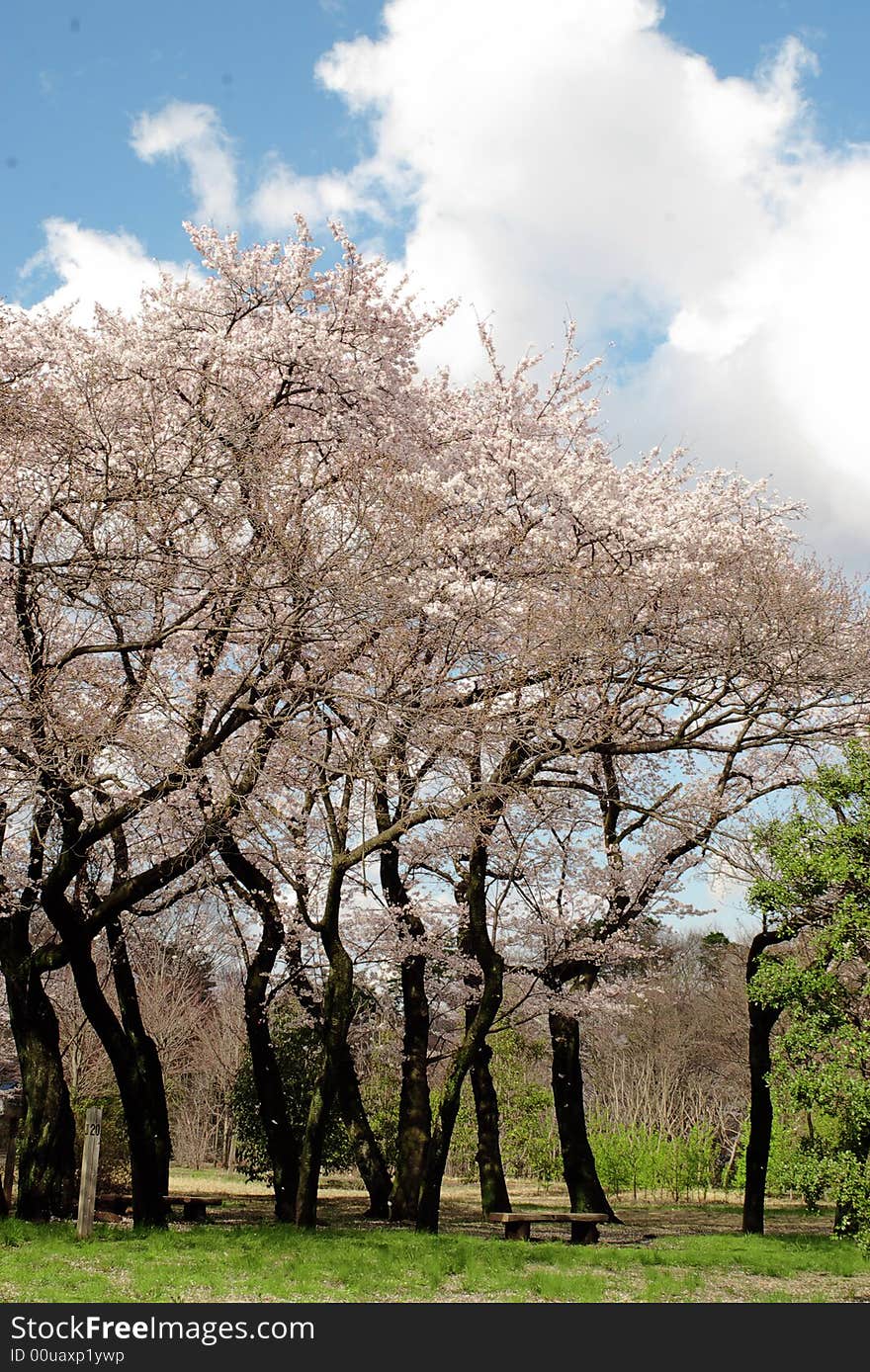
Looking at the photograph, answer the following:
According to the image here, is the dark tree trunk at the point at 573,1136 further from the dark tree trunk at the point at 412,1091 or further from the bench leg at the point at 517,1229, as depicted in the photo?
the bench leg at the point at 517,1229

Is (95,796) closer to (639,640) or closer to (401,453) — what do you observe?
(401,453)

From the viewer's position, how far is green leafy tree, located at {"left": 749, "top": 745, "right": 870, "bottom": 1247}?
839cm

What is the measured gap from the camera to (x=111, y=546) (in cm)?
815

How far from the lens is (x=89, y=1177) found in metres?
9.51

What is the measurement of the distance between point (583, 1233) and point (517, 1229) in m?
1.59

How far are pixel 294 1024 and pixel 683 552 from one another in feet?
33.2

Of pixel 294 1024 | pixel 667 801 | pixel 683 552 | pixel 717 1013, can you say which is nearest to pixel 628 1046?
pixel 717 1013

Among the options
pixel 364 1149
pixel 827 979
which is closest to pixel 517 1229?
pixel 364 1149

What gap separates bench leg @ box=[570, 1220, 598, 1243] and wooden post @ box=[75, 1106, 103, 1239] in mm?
5835

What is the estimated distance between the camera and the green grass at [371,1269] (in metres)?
7.15

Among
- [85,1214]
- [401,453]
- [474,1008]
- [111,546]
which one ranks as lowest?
[85,1214]

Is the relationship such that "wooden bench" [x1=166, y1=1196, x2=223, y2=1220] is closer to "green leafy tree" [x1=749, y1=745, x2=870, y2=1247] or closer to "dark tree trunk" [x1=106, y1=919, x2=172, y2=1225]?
"dark tree trunk" [x1=106, y1=919, x2=172, y2=1225]

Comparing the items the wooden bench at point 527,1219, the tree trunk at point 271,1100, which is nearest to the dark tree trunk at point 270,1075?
the tree trunk at point 271,1100

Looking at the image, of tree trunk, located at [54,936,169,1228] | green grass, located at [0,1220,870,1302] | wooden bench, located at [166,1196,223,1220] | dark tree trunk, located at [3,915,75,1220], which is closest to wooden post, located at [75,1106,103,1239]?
green grass, located at [0,1220,870,1302]
